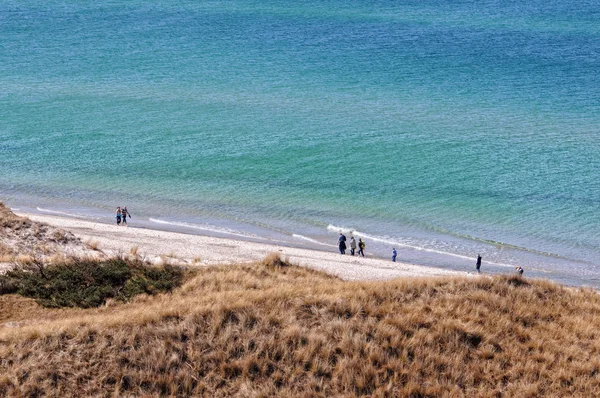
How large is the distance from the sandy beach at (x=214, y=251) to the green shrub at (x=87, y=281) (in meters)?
3.53

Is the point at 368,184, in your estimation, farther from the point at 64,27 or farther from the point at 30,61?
the point at 64,27

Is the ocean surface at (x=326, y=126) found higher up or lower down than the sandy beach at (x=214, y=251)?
higher up

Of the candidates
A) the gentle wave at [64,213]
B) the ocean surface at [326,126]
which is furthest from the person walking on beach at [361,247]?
the gentle wave at [64,213]

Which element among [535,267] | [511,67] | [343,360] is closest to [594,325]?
[343,360]

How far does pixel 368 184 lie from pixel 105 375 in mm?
32848

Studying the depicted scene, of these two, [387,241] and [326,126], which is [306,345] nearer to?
[387,241]

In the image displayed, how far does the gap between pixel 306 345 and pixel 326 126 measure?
1688 inches

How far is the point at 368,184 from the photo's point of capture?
151 feet

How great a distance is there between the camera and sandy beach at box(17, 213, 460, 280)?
27.0 m

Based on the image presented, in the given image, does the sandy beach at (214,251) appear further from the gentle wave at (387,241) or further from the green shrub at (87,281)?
the green shrub at (87,281)

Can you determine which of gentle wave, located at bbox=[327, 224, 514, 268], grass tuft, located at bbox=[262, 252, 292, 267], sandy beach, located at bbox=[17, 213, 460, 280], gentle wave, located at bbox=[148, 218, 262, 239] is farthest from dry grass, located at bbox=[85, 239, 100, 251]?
gentle wave, located at bbox=[327, 224, 514, 268]

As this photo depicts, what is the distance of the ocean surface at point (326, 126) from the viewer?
39.8 meters

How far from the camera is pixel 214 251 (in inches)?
1177

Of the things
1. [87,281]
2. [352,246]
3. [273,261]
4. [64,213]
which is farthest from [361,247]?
[87,281]
